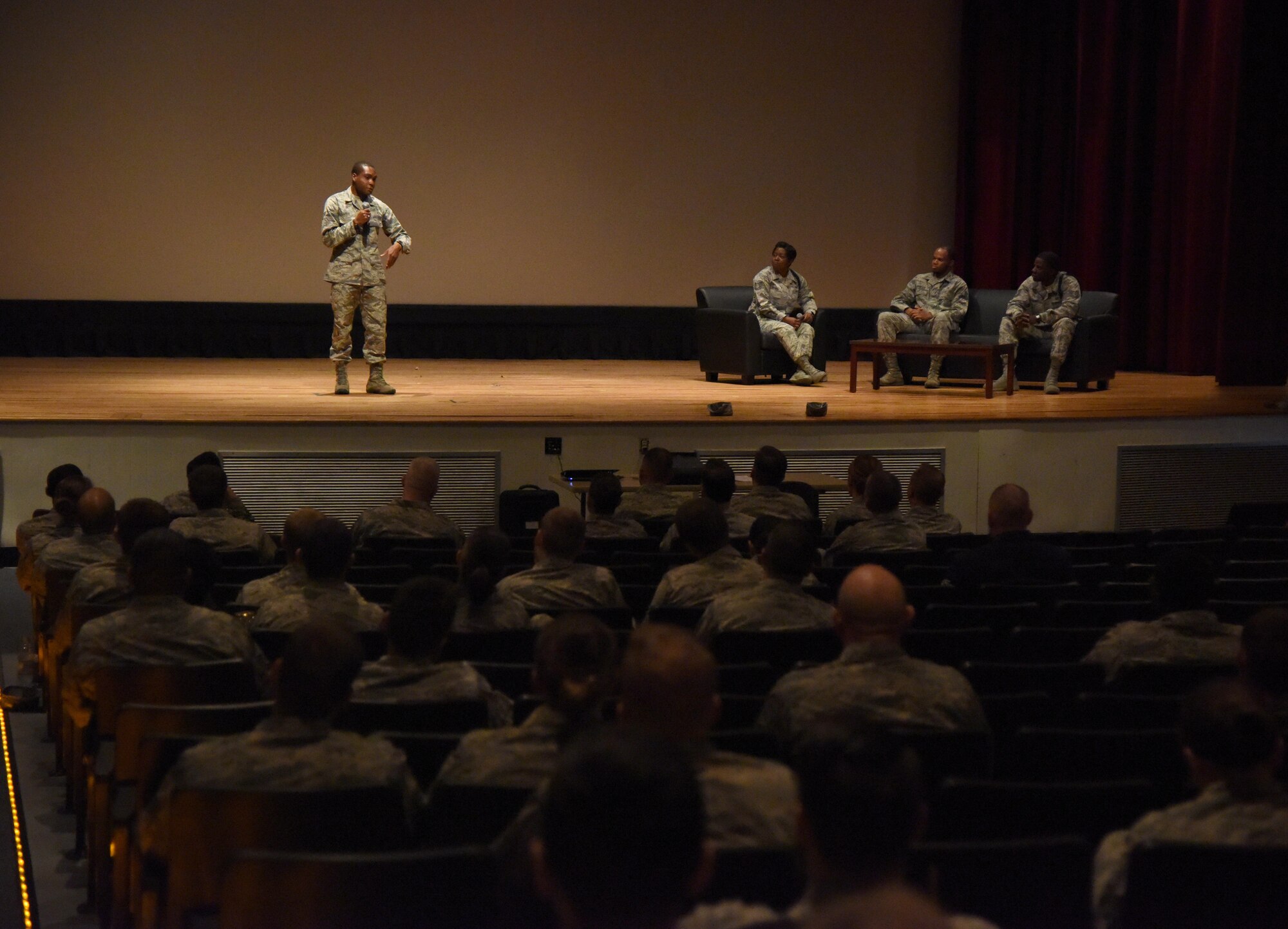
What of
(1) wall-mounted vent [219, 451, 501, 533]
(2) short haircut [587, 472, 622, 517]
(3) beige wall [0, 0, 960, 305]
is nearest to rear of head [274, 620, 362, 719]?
(2) short haircut [587, 472, 622, 517]

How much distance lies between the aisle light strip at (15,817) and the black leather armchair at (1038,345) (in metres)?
7.38

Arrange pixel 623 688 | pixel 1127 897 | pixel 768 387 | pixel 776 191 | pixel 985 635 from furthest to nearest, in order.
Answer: pixel 776 191, pixel 768 387, pixel 985 635, pixel 623 688, pixel 1127 897

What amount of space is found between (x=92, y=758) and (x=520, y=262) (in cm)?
Result: 1059

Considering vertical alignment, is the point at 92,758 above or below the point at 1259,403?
below

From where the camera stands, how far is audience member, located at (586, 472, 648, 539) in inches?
235

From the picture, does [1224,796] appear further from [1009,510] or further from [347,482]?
[347,482]

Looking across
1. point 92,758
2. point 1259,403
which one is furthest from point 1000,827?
point 1259,403

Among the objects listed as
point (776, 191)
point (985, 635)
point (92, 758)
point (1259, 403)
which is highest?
point (776, 191)

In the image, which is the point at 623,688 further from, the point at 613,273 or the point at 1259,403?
the point at 613,273

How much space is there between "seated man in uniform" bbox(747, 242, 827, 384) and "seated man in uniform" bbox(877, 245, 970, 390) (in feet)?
1.71

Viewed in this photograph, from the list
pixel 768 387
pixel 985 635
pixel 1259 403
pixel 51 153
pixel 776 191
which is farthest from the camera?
pixel 776 191

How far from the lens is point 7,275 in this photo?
13508 millimetres

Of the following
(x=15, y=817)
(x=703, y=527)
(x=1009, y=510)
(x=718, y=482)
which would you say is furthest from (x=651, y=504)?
(x=15, y=817)

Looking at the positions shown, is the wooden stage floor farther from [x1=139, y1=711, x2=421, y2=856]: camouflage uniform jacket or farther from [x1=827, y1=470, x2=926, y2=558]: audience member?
[x1=139, y1=711, x2=421, y2=856]: camouflage uniform jacket
